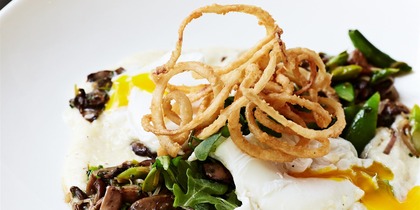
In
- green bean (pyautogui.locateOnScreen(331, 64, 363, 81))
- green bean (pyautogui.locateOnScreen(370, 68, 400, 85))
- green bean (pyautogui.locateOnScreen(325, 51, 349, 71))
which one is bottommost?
green bean (pyautogui.locateOnScreen(370, 68, 400, 85))

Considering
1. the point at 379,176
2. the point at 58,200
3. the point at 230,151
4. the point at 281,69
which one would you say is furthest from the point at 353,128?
the point at 58,200

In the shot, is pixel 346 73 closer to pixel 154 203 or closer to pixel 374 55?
pixel 374 55

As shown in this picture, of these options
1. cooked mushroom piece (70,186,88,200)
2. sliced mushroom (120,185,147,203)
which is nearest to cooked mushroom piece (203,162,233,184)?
sliced mushroom (120,185,147,203)

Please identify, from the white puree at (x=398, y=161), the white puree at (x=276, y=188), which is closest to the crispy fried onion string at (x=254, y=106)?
the white puree at (x=276, y=188)

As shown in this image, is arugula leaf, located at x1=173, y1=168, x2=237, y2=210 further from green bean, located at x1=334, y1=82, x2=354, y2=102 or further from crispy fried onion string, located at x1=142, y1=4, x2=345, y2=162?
green bean, located at x1=334, y1=82, x2=354, y2=102

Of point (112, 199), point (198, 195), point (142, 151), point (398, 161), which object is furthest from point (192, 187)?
point (398, 161)

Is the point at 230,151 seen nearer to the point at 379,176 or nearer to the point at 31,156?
the point at 379,176

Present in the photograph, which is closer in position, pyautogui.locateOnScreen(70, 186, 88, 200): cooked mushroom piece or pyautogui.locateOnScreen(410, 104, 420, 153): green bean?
pyautogui.locateOnScreen(70, 186, 88, 200): cooked mushroom piece
